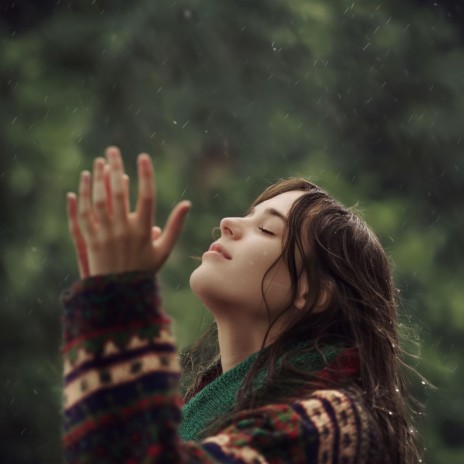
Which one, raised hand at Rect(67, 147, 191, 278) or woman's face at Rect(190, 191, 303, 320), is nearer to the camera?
raised hand at Rect(67, 147, 191, 278)

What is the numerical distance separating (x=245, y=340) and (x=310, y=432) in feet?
1.54

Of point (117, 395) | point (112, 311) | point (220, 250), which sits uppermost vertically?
point (220, 250)

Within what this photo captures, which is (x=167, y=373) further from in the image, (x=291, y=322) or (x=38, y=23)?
(x=38, y=23)

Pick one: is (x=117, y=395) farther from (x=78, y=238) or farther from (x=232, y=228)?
(x=232, y=228)

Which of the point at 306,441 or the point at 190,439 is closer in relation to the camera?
the point at 306,441

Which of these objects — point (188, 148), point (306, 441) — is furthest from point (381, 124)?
point (306, 441)

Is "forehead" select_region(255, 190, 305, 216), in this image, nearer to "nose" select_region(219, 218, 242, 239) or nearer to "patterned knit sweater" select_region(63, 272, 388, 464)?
"nose" select_region(219, 218, 242, 239)

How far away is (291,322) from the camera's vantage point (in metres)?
2.42

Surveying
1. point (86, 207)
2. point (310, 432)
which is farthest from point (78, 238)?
point (310, 432)

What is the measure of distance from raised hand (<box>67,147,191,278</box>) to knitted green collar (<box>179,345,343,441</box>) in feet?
1.94

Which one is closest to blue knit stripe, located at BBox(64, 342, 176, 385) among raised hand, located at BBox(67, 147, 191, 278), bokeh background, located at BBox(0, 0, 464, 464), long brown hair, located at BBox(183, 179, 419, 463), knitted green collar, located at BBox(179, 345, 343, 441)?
raised hand, located at BBox(67, 147, 191, 278)

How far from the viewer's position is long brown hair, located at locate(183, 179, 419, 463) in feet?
7.32

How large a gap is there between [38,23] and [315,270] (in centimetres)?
434

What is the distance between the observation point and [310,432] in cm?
199
